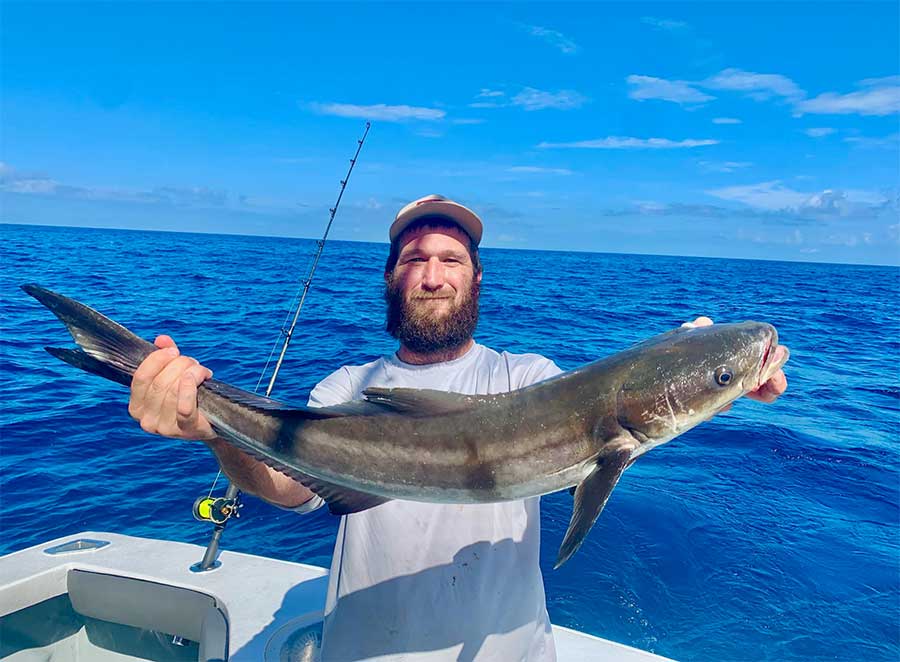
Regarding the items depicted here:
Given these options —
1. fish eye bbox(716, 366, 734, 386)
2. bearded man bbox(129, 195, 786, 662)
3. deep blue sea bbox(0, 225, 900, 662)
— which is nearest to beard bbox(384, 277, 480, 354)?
bearded man bbox(129, 195, 786, 662)

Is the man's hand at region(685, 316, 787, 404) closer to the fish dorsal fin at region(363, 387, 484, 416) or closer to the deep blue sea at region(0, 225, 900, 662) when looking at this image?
the fish dorsal fin at region(363, 387, 484, 416)

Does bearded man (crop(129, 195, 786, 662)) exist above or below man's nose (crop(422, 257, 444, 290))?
below

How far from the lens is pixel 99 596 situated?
527 centimetres

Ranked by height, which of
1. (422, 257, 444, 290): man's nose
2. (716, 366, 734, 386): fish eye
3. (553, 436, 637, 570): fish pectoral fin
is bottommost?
(553, 436, 637, 570): fish pectoral fin

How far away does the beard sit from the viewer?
3820 mm

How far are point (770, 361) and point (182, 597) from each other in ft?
17.0

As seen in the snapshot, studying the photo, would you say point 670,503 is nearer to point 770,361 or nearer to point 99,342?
point 770,361

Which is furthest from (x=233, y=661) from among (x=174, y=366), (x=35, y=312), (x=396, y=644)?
(x=35, y=312)

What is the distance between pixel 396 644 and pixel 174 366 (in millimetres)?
1902

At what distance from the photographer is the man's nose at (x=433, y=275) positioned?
3932mm

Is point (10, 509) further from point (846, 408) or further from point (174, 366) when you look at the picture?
point (846, 408)

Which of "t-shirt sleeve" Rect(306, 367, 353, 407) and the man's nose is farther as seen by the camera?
the man's nose

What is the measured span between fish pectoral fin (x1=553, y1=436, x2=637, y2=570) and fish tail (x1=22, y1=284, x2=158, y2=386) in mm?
2174

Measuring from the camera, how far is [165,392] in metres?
2.70
